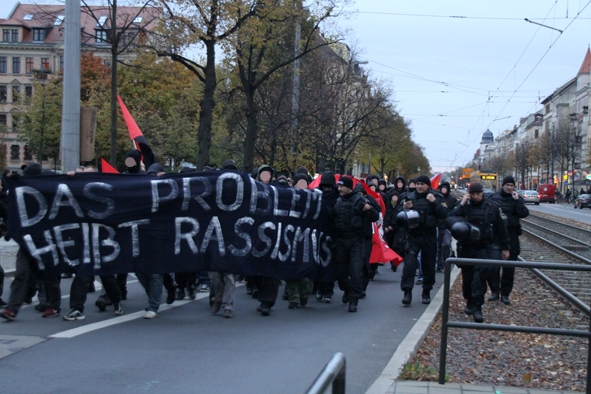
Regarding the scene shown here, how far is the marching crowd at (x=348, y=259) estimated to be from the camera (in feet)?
29.1

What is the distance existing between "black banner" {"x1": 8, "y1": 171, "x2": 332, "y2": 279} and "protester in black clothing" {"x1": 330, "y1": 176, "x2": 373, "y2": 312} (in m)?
0.81

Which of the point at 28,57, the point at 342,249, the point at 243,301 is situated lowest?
the point at 243,301

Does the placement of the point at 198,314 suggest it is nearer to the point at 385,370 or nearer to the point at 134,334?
the point at 134,334

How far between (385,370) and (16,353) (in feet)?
11.6

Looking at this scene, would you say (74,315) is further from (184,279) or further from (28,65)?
(28,65)

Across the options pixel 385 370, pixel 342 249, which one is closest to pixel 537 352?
A: pixel 385 370

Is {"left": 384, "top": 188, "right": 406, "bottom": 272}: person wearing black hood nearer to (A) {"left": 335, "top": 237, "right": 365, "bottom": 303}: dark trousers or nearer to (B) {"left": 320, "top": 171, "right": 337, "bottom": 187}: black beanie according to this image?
(B) {"left": 320, "top": 171, "right": 337, "bottom": 187}: black beanie

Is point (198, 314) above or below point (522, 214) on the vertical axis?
below

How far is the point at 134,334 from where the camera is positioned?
807 centimetres

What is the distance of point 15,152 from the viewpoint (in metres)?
78.9

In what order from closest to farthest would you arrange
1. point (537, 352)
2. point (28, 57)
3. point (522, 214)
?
point (537, 352) < point (522, 214) < point (28, 57)

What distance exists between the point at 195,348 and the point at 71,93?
948 cm

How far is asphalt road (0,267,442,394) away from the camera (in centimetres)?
617

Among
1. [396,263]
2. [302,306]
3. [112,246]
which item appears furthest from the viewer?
[396,263]
